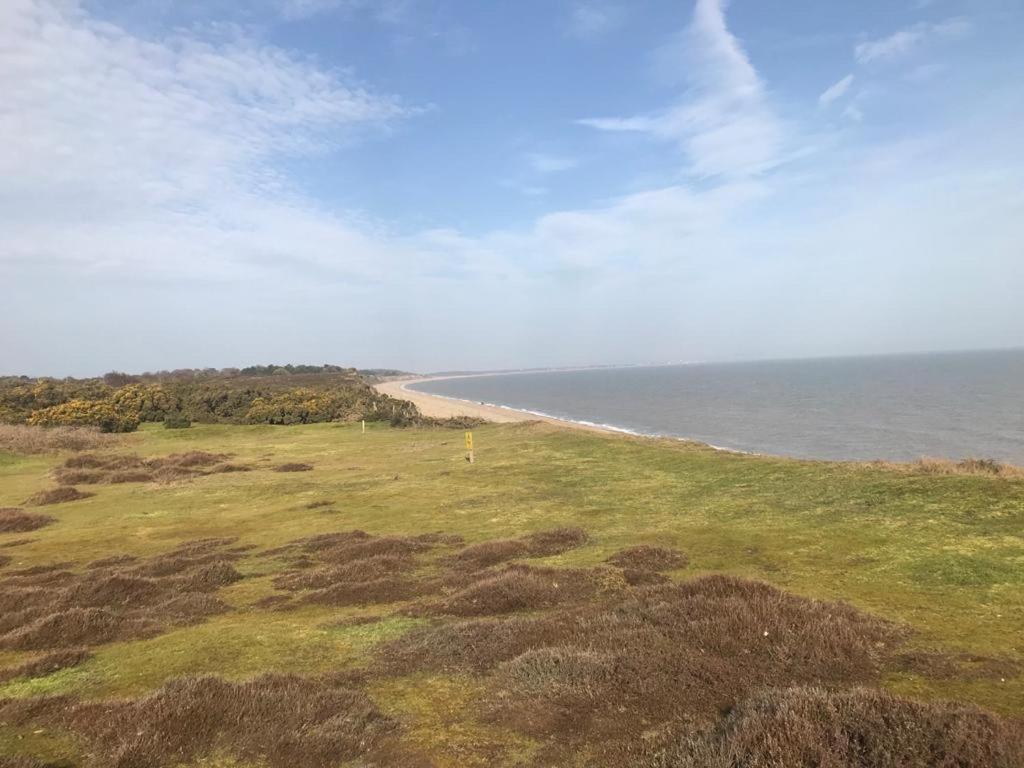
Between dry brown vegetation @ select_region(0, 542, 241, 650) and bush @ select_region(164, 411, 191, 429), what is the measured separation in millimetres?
46049

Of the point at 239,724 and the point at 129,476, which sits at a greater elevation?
the point at 239,724

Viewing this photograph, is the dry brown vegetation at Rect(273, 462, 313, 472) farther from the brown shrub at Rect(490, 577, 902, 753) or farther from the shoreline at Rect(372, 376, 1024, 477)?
the brown shrub at Rect(490, 577, 902, 753)

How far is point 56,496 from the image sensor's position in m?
27.7

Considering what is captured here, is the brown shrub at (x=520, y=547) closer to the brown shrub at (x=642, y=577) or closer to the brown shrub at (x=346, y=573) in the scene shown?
the brown shrub at (x=346, y=573)

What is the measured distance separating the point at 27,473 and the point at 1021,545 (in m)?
45.5

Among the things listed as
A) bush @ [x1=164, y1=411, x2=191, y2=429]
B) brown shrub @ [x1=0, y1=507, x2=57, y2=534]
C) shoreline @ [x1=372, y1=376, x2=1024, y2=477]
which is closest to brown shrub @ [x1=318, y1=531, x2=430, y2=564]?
brown shrub @ [x1=0, y1=507, x2=57, y2=534]

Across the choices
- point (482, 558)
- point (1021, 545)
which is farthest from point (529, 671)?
point (1021, 545)

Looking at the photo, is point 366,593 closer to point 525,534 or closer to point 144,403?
point 525,534

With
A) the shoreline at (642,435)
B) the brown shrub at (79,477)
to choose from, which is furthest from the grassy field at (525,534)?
the shoreline at (642,435)

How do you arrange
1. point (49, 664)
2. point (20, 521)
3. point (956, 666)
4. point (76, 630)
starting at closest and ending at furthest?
1. point (956, 666)
2. point (49, 664)
3. point (76, 630)
4. point (20, 521)

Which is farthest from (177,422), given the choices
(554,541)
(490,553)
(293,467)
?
(554,541)

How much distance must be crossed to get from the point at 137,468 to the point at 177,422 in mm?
26040

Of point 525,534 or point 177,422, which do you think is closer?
point 525,534

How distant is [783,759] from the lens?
15.9 ft
